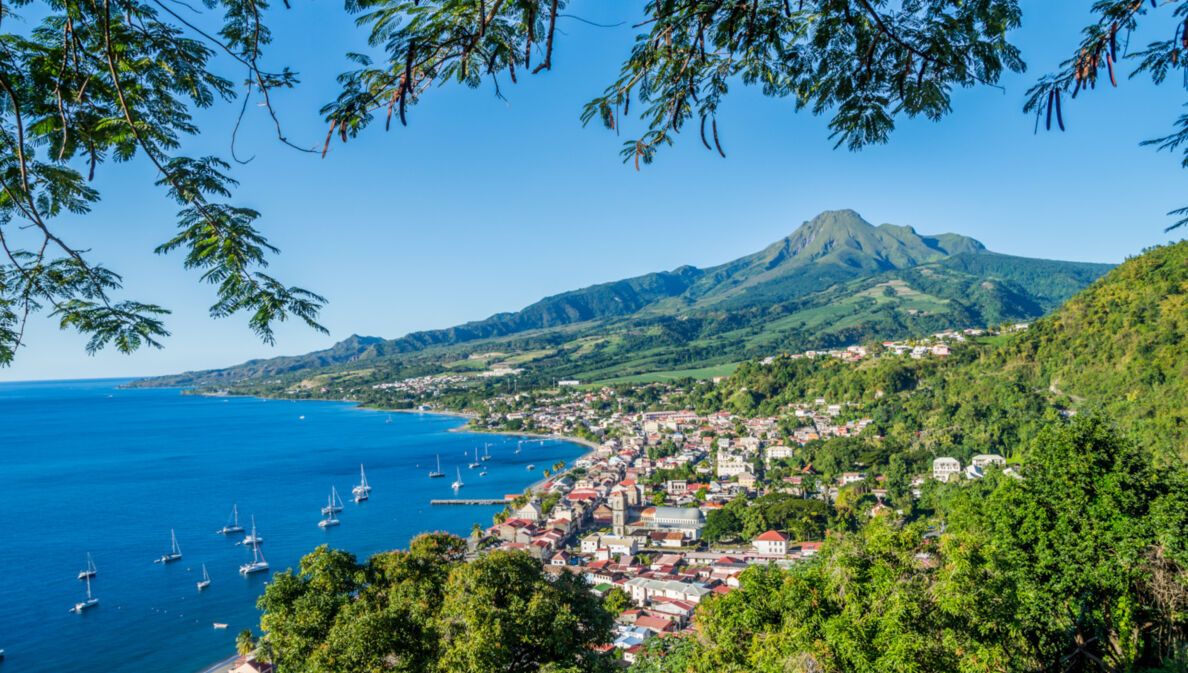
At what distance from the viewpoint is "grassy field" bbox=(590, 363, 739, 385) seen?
61.5 m

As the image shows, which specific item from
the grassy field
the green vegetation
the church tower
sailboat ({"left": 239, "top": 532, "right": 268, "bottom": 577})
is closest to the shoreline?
sailboat ({"left": 239, "top": 532, "right": 268, "bottom": 577})

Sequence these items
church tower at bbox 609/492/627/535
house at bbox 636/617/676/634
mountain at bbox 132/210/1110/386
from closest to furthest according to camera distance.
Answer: house at bbox 636/617/676/634 → church tower at bbox 609/492/627/535 → mountain at bbox 132/210/1110/386

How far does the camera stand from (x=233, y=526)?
2252 cm

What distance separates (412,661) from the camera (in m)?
4.59

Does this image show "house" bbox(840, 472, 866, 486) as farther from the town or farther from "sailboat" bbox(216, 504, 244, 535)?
"sailboat" bbox(216, 504, 244, 535)

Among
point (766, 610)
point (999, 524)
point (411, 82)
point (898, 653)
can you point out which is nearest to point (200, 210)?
point (411, 82)

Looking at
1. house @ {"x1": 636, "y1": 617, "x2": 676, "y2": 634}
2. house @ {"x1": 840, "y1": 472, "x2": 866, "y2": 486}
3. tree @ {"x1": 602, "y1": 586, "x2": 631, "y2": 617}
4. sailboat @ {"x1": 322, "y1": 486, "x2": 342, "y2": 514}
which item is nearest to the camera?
house @ {"x1": 636, "y1": 617, "x2": 676, "y2": 634}

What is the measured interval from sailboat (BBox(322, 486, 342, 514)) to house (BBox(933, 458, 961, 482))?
25415 mm

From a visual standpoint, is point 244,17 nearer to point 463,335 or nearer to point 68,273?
point 68,273

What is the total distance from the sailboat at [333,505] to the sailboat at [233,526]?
316 centimetres

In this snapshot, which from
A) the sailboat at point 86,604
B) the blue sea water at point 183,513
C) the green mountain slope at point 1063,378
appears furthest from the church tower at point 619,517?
the sailboat at point 86,604

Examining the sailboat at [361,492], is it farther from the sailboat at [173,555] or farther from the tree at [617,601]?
the tree at [617,601]

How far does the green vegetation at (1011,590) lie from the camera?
3.49m

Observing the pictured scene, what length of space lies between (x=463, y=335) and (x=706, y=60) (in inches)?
5487
